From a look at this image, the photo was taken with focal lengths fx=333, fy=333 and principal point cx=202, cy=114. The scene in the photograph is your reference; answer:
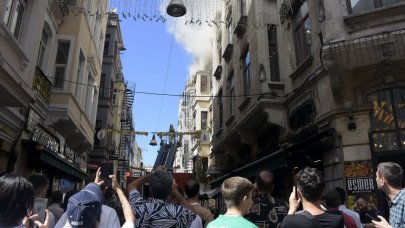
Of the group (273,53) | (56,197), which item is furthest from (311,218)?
(273,53)

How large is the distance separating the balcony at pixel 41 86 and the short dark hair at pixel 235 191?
9.94 m

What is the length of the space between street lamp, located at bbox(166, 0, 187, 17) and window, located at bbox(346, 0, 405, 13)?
467 cm

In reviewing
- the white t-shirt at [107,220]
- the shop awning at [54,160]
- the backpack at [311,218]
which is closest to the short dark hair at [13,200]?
the white t-shirt at [107,220]

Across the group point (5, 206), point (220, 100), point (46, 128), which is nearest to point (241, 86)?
point (220, 100)

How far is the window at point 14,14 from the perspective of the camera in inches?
352

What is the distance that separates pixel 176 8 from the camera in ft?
28.3

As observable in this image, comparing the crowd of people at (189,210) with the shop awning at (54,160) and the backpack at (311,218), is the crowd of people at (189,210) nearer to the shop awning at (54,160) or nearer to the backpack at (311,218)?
the backpack at (311,218)

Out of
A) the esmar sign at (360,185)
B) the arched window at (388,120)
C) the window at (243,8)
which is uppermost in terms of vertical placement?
the window at (243,8)

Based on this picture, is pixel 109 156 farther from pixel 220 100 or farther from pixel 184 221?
pixel 184 221

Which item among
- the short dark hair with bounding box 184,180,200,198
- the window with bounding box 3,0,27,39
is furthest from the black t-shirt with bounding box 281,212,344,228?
the window with bounding box 3,0,27,39

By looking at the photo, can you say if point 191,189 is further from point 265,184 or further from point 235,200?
point 235,200

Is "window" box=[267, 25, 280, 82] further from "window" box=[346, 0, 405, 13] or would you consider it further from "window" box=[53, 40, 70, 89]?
"window" box=[53, 40, 70, 89]

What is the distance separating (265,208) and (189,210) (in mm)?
885

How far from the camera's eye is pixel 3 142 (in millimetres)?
9602
